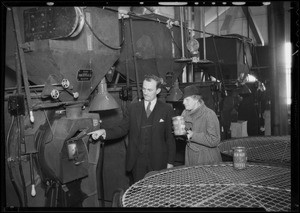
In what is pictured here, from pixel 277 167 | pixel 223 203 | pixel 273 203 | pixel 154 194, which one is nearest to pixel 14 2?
pixel 154 194

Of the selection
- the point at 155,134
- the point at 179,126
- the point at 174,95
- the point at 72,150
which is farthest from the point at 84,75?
the point at 174,95

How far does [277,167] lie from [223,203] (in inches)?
35.5

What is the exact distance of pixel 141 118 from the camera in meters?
3.72

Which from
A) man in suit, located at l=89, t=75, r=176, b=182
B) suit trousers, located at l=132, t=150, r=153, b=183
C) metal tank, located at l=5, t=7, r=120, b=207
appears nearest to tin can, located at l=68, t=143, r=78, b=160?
metal tank, located at l=5, t=7, r=120, b=207

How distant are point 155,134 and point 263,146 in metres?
1.22

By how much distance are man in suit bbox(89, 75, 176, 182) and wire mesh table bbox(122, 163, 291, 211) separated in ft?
3.71

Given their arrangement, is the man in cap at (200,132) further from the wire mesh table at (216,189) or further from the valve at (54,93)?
the valve at (54,93)

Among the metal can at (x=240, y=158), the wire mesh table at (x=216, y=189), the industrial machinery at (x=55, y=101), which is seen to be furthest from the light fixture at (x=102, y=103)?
the metal can at (x=240, y=158)

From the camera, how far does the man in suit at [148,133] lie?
143 inches

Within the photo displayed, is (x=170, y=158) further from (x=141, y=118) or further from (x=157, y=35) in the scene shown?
(x=157, y=35)

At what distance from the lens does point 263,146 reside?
3461 millimetres

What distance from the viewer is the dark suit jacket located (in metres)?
3.65

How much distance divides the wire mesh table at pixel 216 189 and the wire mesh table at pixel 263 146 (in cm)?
71

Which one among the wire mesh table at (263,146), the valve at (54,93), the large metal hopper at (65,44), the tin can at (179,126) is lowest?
the wire mesh table at (263,146)
